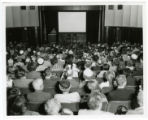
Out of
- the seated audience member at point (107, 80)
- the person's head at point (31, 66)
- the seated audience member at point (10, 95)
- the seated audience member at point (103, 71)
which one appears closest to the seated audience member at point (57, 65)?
the person's head at point (31, 66)

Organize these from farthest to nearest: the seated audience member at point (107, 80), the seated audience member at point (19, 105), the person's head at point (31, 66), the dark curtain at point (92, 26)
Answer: the dark curtain at point (92, 26) < the person's head at point (31, 66) < the seated audience member at point (107, 80) < the seated audience member at point (19, 105)

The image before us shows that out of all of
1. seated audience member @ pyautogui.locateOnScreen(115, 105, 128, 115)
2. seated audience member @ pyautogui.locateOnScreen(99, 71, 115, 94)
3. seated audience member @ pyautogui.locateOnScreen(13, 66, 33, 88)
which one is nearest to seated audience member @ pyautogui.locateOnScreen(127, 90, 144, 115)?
seated audience member @ pyautogui.locateOnScreen(115, 105, 128, 115)

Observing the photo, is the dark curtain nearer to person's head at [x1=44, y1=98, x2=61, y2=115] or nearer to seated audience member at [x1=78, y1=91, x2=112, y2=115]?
seated audience member at [x1=78, y1=91, x2=112, y2=115]

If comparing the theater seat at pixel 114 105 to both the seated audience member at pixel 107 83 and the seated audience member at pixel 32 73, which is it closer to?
the seated audience member at pixel 107 83

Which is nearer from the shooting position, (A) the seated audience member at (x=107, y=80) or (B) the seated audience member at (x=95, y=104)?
(B) the seated audience member at (x=95, y=104)

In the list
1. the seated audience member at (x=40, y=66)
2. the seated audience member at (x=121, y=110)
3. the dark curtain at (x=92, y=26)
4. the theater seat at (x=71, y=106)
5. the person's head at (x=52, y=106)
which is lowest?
the seated audience member at (x=121, y=110)

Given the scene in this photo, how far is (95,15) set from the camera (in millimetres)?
12992

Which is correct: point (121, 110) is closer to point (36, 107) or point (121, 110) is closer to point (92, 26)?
point (36, 107)

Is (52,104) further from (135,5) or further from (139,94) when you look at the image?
(135,5)

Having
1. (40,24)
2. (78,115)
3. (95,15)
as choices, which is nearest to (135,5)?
(78,115)

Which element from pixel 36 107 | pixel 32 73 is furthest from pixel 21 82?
pixel 36 107

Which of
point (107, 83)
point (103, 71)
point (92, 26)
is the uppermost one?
point (92, 26)
